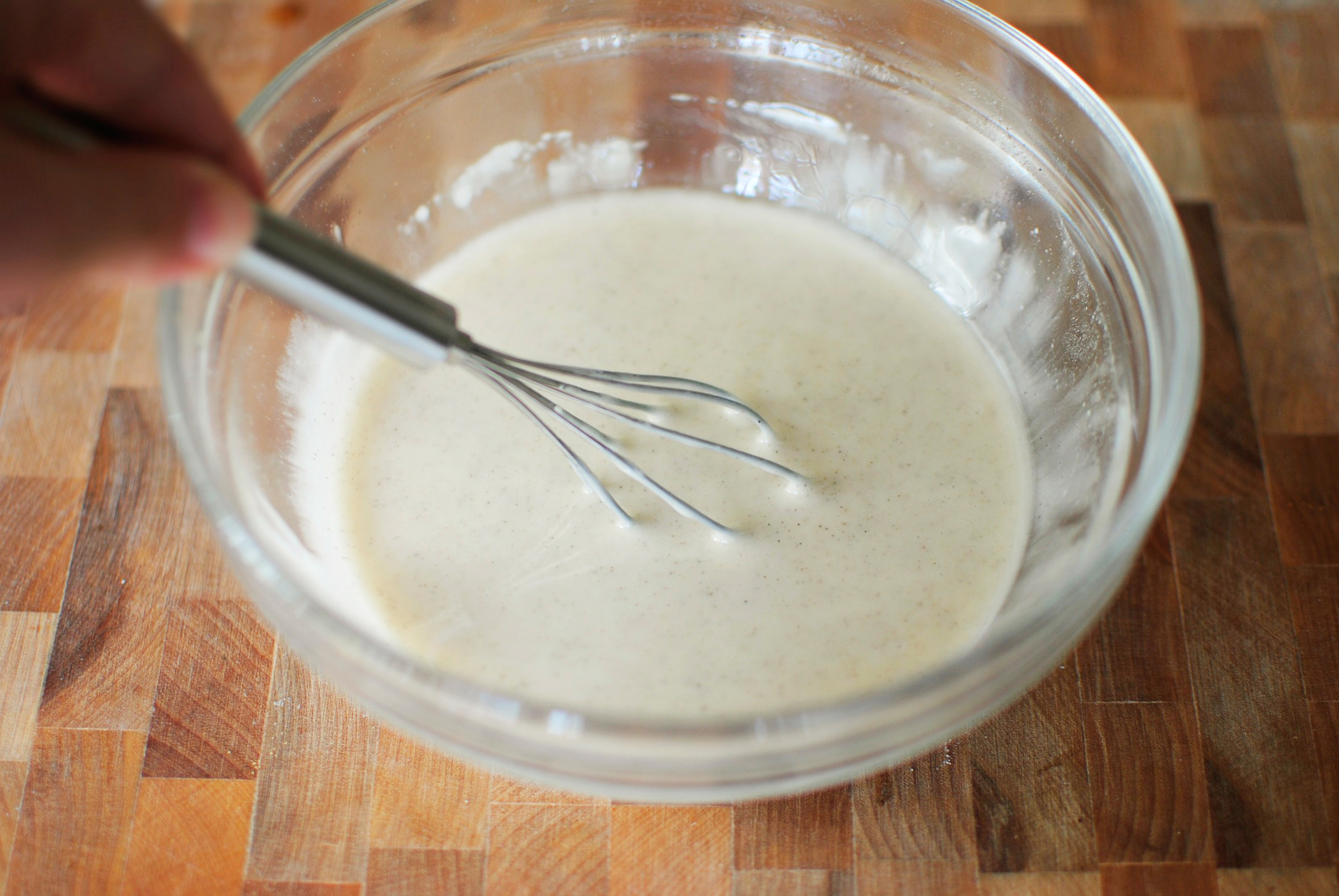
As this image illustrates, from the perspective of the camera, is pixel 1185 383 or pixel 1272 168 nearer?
pixel 1185 383

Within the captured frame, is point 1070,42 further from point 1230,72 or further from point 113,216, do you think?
point 113,216

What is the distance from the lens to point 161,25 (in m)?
0.78

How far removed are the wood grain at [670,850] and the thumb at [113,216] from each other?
1.83ft

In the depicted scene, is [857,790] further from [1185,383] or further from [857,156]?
[857,156]

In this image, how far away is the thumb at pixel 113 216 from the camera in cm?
65

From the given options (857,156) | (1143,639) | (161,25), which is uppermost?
(161,25)

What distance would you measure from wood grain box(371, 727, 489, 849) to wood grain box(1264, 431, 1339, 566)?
0.79 meters

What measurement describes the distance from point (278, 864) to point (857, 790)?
1.61ft

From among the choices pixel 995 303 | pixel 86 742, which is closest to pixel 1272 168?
pixel 995 303

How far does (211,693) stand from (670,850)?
0.43m

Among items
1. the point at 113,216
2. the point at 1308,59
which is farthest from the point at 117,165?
the point at 1308,59

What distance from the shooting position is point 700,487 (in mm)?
1044

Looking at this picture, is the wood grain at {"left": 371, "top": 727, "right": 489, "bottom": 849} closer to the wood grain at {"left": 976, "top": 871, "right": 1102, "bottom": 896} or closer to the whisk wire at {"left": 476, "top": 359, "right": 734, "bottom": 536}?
the whisk wire at {"left": 476, "top": 359, "right": 734, "bottom": 536}

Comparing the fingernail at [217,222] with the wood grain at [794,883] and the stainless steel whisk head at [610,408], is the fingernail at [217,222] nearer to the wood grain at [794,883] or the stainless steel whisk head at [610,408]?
the stainless steel whisk head at [610,408]
